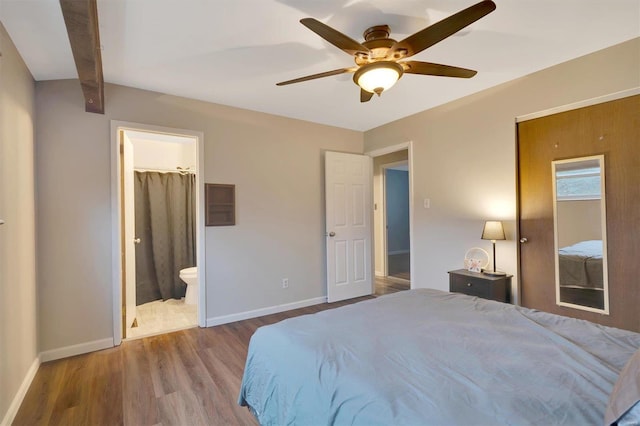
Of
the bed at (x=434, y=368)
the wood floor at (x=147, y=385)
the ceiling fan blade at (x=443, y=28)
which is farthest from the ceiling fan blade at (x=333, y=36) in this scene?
the wood floor at (x=147, y=385)

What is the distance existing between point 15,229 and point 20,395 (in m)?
1.10

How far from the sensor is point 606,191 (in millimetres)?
2361

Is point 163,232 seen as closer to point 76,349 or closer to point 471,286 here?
point 76,349

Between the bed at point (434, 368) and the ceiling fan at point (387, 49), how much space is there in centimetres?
143

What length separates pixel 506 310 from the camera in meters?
1.75

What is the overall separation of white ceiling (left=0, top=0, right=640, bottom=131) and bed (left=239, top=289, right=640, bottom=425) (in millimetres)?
1812

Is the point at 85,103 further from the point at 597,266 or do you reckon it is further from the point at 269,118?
the point at 597,266

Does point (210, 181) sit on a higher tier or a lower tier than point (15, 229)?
higher

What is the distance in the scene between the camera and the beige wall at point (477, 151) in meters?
2.42

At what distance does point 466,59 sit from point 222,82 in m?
2.11

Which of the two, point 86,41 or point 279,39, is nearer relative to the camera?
point 86,41

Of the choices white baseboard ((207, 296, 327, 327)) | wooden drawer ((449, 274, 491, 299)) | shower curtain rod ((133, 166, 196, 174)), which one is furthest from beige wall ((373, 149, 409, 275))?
shower curtain rod ((133, 166, 196, 174))

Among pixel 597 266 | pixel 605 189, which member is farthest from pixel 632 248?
pixel 605 189

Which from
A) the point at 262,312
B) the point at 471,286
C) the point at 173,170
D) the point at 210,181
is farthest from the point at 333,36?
the point at 173,170
